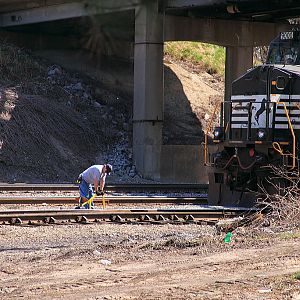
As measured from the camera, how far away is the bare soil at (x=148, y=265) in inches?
311

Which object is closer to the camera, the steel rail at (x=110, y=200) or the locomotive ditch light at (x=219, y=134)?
the locomotive ditch light at (x=219, y=134)

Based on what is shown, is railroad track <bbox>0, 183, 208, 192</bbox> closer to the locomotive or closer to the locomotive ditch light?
the locomotive ditch light

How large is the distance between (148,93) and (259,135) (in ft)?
40.9

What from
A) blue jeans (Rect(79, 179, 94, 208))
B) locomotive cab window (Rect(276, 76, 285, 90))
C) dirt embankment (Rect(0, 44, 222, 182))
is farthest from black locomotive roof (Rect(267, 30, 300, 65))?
dirt embankment (Rect(0, 44, 222, 182))

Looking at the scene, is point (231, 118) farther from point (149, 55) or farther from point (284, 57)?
point (149, 55)

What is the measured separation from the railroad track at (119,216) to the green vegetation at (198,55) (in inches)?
1053

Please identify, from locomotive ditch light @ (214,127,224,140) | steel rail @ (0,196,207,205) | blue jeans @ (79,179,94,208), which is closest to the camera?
blue jeans @ (79,179,94,208)

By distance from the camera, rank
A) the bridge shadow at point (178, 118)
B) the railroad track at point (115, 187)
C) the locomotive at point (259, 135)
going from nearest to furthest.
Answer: the locomotive at point (259, 135), the railroad track at point (115, 187), the bridge shadow at point (178, 118)

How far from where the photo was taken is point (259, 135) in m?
16.2

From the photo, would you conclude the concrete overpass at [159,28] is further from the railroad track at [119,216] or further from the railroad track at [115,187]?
the railroad track at [119,216]

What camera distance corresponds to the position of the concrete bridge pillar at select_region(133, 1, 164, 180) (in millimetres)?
28312

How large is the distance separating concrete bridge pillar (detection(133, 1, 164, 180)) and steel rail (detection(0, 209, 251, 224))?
12361mm

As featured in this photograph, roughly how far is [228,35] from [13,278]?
23.9 metres

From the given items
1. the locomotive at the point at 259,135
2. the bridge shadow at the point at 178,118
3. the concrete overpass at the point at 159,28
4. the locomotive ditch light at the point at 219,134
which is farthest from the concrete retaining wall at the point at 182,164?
the locomotive at the point at 259,135
